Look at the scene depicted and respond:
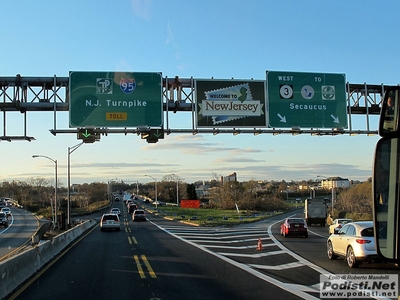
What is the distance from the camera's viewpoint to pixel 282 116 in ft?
65.0

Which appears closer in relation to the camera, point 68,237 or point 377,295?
point 377,295

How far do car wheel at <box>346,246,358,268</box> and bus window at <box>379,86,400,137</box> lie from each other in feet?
37.4

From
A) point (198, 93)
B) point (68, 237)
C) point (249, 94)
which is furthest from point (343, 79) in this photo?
point (68, 237)

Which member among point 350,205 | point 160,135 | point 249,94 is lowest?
point 350,205

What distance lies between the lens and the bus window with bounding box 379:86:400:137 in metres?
3.46

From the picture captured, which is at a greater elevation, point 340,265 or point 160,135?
point 160,135

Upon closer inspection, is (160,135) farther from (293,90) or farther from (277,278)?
(277,278)

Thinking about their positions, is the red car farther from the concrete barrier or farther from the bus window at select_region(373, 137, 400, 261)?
the bus window at select_region(373, 137, 400, 261)

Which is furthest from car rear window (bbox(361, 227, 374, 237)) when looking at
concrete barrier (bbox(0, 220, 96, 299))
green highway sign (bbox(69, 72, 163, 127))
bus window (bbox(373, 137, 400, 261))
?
bus window (bbox(373, 137, 400, 261))

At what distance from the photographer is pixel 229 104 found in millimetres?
19672

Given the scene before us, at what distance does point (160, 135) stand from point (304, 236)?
1402 centimetres

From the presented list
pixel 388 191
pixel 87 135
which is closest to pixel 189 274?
pixel 87 135

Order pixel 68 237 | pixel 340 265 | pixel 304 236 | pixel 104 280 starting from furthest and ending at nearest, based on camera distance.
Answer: pixel 304 236 < pixel 68 237 < pixel 340 265 < pixel 104 280

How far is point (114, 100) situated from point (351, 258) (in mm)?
11229
